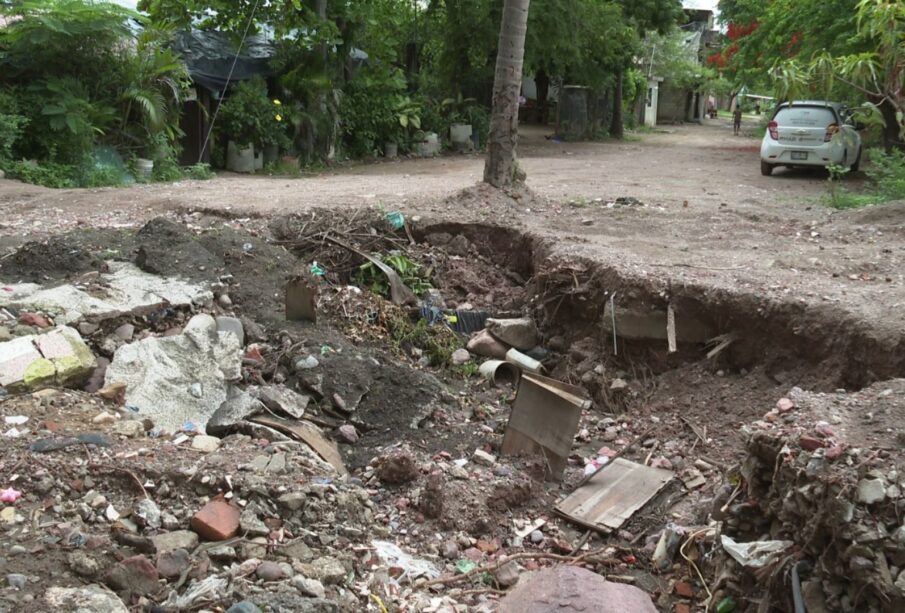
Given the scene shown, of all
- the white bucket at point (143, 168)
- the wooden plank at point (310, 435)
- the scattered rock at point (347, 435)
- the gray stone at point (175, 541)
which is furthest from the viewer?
the white bucket at point (143, 168)

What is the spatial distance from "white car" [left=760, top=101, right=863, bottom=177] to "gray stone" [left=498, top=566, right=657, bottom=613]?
11719mm

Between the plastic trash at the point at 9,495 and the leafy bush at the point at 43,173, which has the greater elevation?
the leafy bush at the point at 43,173

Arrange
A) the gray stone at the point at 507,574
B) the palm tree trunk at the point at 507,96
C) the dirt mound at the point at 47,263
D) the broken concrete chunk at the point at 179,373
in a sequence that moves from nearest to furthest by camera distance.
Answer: the gray stone at the point at 507,574
the broken concrete chunk at the point at 179,373
the dirt mound at the point at 47,263
the palm tree trunk at the point at 507,96

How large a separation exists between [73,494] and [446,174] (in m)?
11.7

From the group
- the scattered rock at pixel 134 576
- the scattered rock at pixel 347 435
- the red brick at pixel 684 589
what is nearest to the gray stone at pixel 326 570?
the scattered rock at pixel 134 576

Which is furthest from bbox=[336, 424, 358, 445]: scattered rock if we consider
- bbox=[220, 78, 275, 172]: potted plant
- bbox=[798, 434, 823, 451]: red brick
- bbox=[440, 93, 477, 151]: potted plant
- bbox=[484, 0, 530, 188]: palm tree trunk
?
bbox=[440, 93, 477, 151]: potted plant

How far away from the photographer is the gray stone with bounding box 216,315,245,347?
6.07 meters

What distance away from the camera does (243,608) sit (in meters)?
3.10

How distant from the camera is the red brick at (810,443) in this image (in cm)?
341

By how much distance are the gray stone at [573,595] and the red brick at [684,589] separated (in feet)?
0.56

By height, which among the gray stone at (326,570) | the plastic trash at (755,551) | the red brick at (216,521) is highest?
the plastic trash at (755,551)

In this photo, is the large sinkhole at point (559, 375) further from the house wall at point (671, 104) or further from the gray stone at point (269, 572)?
the house wall at point (671, 104)

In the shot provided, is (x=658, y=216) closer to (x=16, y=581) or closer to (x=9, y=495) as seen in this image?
(x=9, y=495)

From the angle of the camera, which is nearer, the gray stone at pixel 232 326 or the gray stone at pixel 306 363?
the gray stone at pixel 306 363
